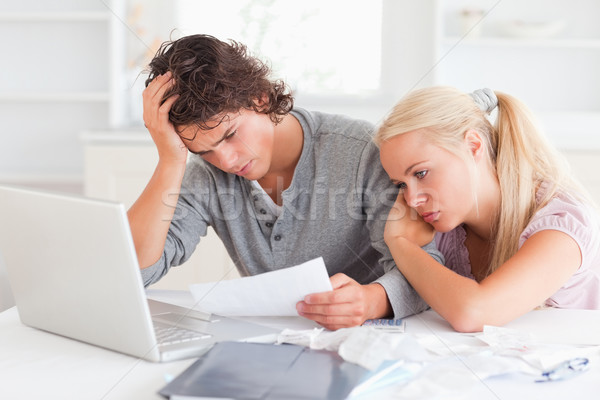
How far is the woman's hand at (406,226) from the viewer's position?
3.67 ft

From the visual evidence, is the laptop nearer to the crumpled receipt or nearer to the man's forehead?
the crumpled receipt

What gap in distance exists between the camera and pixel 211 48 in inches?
46.1

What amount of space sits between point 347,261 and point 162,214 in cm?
38

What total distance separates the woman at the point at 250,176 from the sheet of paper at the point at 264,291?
18 centimetres

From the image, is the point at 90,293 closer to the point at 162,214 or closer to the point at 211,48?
the point at 162,214

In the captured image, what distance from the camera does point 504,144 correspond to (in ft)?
3.81

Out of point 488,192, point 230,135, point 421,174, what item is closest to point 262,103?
point 230,135

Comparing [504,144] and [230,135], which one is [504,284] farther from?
[230,135]

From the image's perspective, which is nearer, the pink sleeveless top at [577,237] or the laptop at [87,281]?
the laptop at [87,281]

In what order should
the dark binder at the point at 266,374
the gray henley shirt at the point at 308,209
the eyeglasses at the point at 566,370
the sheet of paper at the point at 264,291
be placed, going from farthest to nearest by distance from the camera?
1. the gray henley shirt at the point at 308,209
2. the sheet of paper at the point at 264,291
3. the eyeglasses at the point at 566,370
4. the dark binder at the point at 266,374

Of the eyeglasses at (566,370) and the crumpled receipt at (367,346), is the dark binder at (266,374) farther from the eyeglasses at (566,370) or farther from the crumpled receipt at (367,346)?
the eyeglasses at (566,370)

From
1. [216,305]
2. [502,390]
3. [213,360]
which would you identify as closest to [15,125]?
[216,305]

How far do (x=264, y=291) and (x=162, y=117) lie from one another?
0.40 m

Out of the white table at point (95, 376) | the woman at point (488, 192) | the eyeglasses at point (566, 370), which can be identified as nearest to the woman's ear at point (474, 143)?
the woman at point (488, 192)
